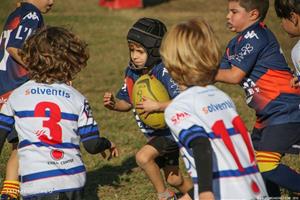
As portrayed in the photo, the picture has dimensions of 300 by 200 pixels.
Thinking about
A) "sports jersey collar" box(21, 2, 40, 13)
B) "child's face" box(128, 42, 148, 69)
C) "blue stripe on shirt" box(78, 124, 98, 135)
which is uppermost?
"sports jersey collar" box(21, 2, 40, 13)

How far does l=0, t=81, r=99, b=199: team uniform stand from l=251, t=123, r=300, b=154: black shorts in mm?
2035

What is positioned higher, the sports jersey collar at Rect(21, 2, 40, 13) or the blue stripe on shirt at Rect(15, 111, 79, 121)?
the sports jersey collar at Rect(21, 2, 40, 13)

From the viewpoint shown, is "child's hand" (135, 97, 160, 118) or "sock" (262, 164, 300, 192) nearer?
"child's hand" (135, 97, 160, 118)

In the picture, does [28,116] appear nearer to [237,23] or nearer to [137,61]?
[137,61]

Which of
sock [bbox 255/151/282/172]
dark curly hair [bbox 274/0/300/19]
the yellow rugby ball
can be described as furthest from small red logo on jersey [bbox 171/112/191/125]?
dark curly hair [bbox 274/0/300/19]

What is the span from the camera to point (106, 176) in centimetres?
866

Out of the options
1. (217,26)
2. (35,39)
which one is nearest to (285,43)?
(217,26)

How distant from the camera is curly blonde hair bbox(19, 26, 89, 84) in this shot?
5395 mm

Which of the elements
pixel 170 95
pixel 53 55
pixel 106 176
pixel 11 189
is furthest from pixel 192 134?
pixel 106 176

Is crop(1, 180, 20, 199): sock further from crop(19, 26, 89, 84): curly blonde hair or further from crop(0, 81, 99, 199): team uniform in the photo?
crop(19, 26, 89, 84): curly blonde hair

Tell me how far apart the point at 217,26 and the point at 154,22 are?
13.4 meters

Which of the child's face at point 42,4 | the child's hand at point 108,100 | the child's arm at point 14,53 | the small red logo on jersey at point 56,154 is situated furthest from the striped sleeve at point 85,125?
the child's face at point 42,4

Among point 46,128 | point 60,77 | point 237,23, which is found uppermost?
point 237,23

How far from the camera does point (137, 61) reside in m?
7.13
